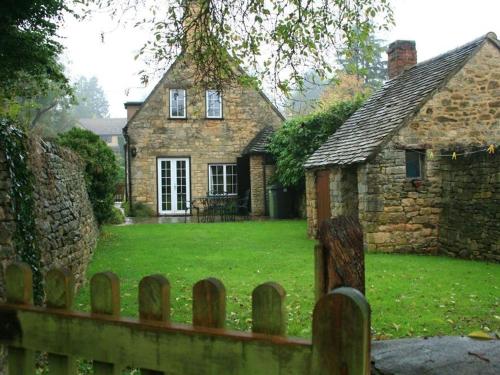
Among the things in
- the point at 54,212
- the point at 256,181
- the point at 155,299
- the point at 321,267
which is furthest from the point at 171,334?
the point at 256,181

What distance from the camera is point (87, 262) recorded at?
33.6 ft

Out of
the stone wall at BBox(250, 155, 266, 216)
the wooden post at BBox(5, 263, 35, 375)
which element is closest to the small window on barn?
the stone wall at BBox(250, 155, 266, 216)

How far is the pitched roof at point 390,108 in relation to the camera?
12.6 m

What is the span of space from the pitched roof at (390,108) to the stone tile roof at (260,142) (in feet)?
23.2

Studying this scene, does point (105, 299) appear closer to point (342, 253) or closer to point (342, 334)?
point (342, 334)

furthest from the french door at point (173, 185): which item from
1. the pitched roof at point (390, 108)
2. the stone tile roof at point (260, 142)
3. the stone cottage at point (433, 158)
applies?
the stone cottage at point (433, 158)

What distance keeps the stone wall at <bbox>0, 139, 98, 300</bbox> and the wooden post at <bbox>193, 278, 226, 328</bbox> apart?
3170 millimetres

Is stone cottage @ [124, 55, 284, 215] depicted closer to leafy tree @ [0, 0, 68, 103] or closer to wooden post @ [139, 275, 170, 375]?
leafy tree @ [0, 0, 68, 103]

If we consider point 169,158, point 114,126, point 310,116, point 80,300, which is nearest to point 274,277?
point 80,300

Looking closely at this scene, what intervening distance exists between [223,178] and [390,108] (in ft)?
38.4

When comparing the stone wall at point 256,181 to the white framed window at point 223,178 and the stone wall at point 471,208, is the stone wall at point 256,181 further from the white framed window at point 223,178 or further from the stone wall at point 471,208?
the stone wall at point 471,208

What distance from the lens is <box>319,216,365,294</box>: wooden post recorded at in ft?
8.81

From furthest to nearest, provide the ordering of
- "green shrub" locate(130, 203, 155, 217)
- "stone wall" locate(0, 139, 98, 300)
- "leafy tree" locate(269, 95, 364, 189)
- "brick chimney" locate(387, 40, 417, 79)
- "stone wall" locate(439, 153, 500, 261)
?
1. "green shrub" locate(130, 203, 155, 217)
2. "leafy tree" locate(269, 95, 364, 189)
3. "brick chimney" locate(387, 40, 417, 79)
4. "stone wall" locate(439, 153, 500, 261)
5. "stone wall" locate(0, 139, 98, 300)

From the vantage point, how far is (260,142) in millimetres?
23281
